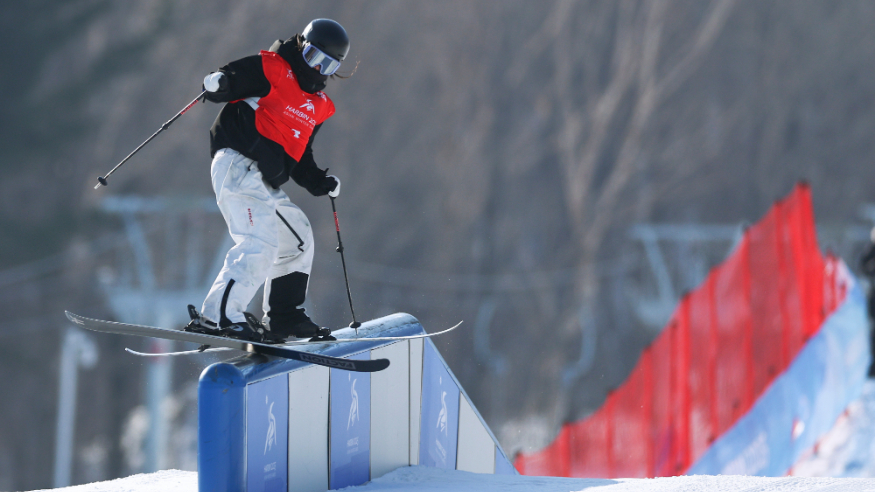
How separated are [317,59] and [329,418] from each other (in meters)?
1.30

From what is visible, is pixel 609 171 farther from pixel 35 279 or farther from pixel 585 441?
pixel 585 441

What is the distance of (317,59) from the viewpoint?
11.9ft

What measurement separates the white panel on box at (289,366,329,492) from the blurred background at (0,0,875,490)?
2392 cm

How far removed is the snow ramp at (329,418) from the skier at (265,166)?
21cm

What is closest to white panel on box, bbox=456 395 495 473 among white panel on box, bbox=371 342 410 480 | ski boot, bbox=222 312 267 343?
white panel on box, bbox=371 342 410 480

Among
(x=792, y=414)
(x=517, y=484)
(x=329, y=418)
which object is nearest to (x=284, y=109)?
(x=329, y=418)

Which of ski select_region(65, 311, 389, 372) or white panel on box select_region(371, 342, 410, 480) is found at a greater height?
ski select_region(65, 311, 389, 372)

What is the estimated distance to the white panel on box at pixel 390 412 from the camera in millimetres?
3902

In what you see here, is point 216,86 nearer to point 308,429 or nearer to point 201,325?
point 201,325

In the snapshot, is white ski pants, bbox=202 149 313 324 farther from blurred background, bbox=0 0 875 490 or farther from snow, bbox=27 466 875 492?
blurred background, bbox=0 0 875 490

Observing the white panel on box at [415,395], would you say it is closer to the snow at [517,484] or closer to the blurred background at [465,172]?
the snow at [517,484]

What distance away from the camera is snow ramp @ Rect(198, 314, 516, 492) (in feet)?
10.1

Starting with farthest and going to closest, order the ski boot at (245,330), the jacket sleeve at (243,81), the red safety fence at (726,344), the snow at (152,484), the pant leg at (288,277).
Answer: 1. the red safety fence at (726,344)
2. the pant leg at (288,277)
3. the snow at (152,484)
4. the jacket sleeve at (243,81)
5. the ski boot at (245,330)

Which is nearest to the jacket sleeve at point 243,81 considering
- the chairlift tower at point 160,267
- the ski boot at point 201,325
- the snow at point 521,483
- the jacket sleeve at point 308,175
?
the jacket sleeve at point 308,175
